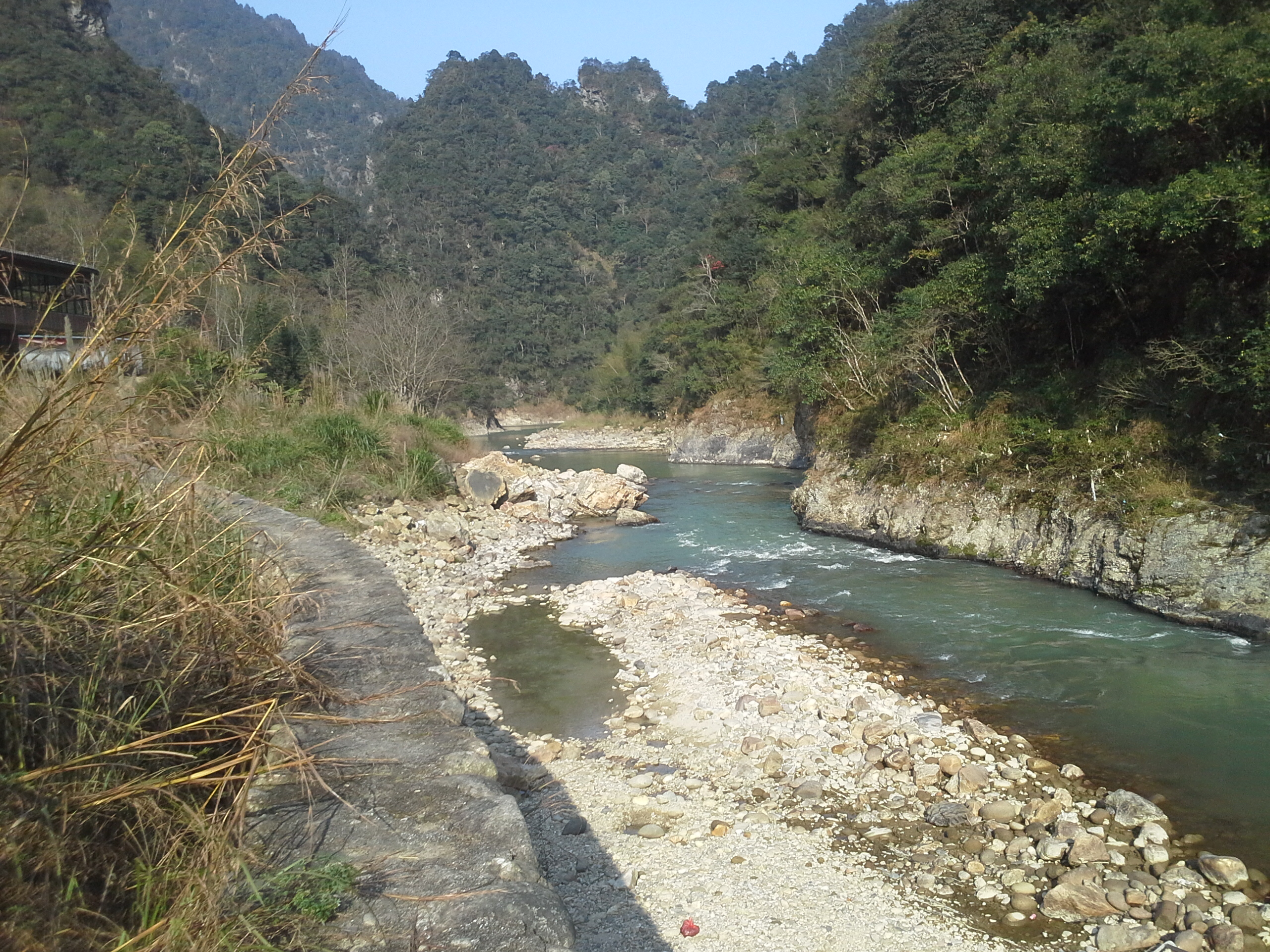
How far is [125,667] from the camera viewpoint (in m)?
2.17

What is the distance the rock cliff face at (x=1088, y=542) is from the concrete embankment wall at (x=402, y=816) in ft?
30.6

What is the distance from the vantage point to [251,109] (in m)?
2.77

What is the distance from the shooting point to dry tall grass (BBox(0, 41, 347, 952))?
1726 millimetres

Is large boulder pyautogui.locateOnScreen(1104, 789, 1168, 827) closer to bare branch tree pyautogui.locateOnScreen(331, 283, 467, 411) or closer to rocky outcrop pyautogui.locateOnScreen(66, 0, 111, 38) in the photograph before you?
bare branch tree pyautogui.locateOnScreen(331, 283, 467, 411)

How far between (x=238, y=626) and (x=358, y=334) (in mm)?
32516

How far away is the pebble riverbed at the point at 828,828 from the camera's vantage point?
14.6ft

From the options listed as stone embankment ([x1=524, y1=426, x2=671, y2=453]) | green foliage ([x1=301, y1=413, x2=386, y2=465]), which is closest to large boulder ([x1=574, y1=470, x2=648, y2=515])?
green foliage ([x1=301, y1=413, x2=386, y2=465])

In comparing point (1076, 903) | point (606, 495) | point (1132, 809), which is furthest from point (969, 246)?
point (1076, 903)

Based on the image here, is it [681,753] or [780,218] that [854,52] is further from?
[681,753]

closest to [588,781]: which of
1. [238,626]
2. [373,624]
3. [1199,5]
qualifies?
[373,624]

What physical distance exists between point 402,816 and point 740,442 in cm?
3087

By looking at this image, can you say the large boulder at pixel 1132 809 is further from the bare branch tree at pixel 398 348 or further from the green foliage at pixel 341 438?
the bare branch tree at pixel 398 348

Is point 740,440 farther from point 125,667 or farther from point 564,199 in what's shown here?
point 564,199

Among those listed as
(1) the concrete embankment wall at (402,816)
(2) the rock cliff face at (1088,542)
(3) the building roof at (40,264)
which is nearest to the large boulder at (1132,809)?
(1) the concrete embankment wall at (402,816)
